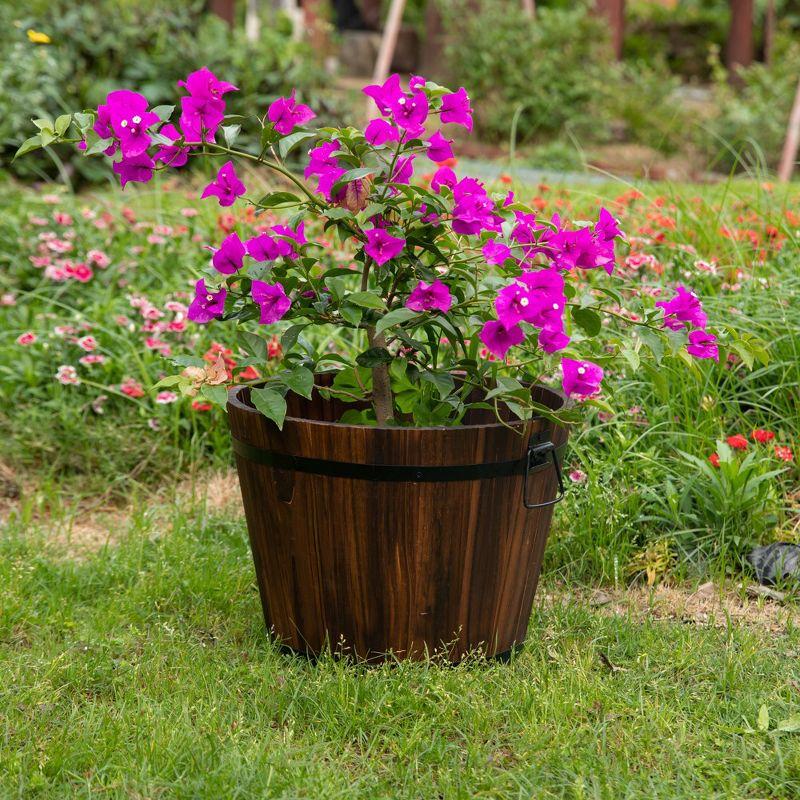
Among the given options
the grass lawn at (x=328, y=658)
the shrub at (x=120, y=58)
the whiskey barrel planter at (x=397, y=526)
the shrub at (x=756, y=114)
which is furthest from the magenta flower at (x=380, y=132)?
the shrub at (x=756, y=114)

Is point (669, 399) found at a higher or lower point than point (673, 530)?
higher

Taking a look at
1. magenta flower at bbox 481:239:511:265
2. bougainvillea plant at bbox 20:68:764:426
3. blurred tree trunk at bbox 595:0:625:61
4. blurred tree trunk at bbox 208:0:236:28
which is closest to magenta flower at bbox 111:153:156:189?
bougainvillea plant at bbox 20:68:764:426

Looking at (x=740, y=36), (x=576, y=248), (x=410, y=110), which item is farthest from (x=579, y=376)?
(x=740, y=36)

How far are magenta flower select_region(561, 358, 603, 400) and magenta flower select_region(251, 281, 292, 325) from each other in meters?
0.60

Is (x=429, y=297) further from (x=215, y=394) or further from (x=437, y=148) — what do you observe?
(x=215, y=394)

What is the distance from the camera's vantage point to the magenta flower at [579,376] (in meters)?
2.06

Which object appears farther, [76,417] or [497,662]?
[76,417]

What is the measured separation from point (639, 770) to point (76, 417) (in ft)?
8.18

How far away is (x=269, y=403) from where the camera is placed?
2.10 metres

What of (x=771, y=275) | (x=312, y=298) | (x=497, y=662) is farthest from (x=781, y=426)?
(x=312, y=298)

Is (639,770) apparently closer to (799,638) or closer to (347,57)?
(799,638)

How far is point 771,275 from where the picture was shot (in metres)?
3.73

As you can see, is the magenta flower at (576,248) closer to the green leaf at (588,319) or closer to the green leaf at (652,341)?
the green leaf at (588,319)

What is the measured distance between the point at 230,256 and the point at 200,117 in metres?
0.30
